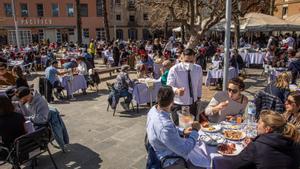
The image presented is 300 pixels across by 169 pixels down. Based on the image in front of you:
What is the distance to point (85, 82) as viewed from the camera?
9.55 meters

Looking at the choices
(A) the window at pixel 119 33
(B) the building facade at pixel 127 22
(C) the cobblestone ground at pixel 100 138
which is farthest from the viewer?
(A) the window at pixel 119 33

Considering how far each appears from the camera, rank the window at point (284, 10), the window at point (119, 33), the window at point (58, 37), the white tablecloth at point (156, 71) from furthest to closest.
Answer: the window at point (119, 33), the window at point (284, 10), the window at point (58, 37), the white tablecloth at point (156, 71)

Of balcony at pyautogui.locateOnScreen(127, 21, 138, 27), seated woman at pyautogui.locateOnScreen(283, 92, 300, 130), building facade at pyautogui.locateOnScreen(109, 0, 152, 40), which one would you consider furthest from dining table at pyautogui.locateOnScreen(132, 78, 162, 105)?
balcony at pyautogui.locateOnScreen(127, 21, 138, 27)

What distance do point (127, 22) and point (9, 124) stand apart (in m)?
41.5

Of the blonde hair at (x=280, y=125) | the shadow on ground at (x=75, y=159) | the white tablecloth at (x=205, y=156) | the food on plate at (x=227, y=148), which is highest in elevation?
the blonde hair at (x=280, y=125)

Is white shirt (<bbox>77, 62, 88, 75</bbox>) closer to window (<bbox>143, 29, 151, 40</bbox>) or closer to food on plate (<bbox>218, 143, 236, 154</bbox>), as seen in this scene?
food on plate (<bbox>218, 143, 236, 154</bbox>)

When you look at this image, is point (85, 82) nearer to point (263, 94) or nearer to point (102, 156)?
point (102, 156)

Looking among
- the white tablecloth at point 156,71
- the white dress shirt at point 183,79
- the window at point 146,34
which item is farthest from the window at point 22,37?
the white dress shirt at point 183,79

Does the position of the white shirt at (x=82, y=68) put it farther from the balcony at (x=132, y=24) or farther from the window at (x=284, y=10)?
the window at (x=284, y=10)

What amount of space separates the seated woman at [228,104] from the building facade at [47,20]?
3471cm

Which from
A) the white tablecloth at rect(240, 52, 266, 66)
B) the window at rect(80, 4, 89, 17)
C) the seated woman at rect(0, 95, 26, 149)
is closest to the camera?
the seated woman at rect(0, 95, 26, 149)

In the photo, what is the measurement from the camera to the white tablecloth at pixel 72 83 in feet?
29.4

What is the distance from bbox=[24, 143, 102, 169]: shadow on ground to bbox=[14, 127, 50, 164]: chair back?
0.56m

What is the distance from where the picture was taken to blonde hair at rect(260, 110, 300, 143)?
2482mm
